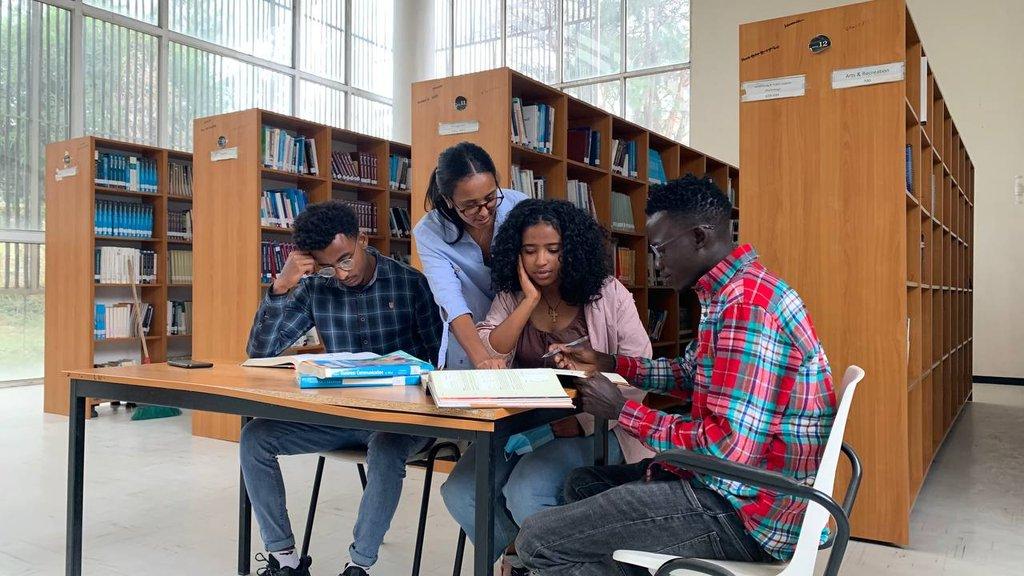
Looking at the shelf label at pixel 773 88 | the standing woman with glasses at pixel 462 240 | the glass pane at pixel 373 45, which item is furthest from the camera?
the glass pane at pixel 373 45

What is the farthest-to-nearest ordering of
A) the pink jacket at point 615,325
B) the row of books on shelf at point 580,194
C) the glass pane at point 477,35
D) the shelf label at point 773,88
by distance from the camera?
the glass pane at point 477,35
the row of books on shelf at point 580,194
the shelf label at point 773,88
the pink jacket at point 615,325

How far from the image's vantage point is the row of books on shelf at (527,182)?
163 inches

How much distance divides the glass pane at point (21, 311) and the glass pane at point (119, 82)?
1367 mm

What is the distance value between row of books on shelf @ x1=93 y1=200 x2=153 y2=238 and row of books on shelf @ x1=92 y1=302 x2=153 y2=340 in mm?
559

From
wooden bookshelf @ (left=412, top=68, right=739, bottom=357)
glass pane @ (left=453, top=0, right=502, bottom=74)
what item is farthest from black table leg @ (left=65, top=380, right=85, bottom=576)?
glass pane @ (left=453, top=0, right=502, bottom=74)

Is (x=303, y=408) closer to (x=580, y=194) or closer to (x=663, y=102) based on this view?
(x=580, y=194)

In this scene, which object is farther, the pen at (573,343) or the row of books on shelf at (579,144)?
the row of books on shelf at (579,144)

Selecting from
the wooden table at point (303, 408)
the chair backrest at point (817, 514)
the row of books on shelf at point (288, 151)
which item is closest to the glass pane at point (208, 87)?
the row of books on shelf at point (288, 151)

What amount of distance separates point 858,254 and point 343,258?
185cm

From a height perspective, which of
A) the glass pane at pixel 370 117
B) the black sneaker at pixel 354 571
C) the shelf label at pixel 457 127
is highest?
the glass pane at pixel 370 117

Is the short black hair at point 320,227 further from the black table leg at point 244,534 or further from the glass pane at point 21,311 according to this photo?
the glass pane at point 21,311

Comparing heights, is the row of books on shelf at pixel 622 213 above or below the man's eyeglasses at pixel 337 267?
above

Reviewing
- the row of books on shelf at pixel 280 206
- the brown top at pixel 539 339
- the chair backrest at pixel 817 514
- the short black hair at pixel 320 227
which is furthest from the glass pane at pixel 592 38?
the chair backrest at pixel 817 514

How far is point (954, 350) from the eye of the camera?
17.1 ft
